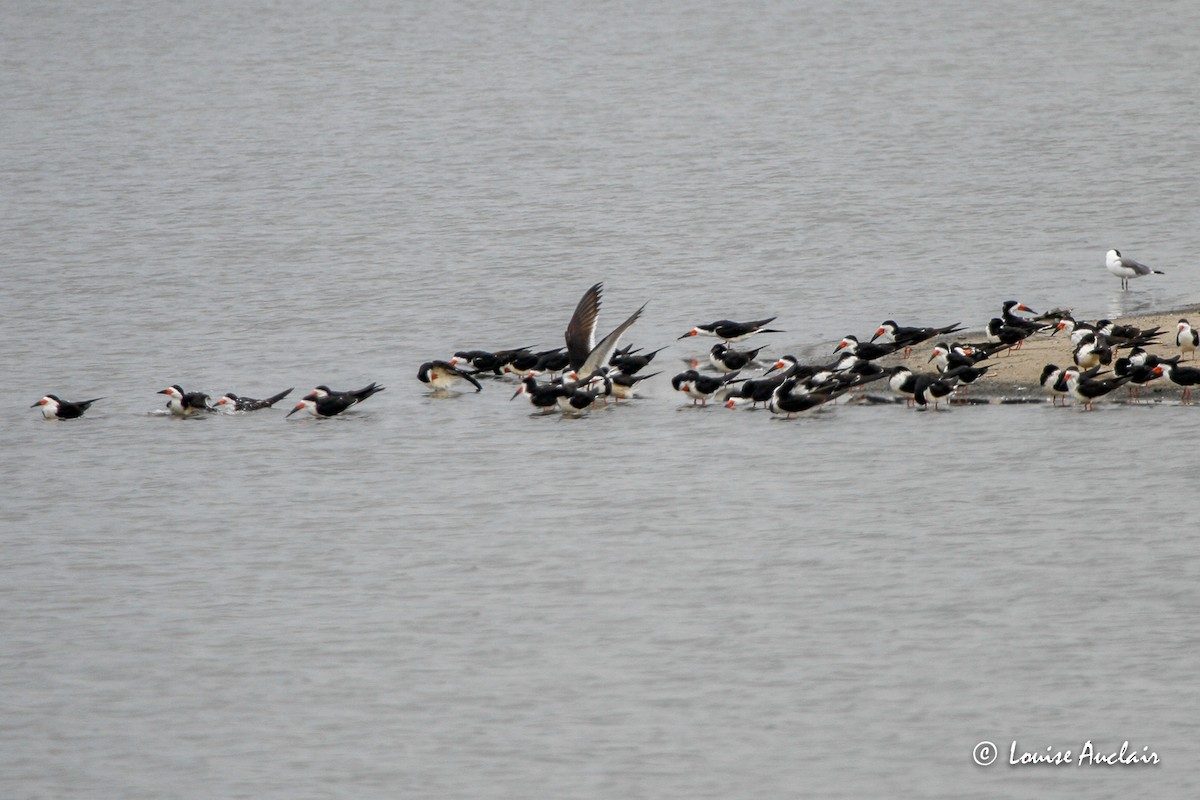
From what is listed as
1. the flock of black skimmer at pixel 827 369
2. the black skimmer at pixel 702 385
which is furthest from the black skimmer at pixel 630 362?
the black skimmer at pixel 702 385

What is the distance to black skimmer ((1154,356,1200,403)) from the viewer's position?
19141mm

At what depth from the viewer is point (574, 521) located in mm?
17500

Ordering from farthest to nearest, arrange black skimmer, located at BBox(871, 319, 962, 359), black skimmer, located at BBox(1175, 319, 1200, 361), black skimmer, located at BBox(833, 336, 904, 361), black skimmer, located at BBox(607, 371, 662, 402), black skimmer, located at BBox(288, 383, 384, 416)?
black skimmer, located at BBox(871, 319, 962, 359) < black skimmer, located at BBox(288, 383, 384, 416) < black skimmer, located at BBox(607, 371, 662, 402) < black skimmer, located at BBox(833, 336, 904, 361) < black skimmer, located at BBox(1175, 319, 1200, 361)

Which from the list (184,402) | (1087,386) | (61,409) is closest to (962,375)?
(1087,386)

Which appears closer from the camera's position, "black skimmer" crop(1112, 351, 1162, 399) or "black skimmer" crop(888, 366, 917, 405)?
"black skimmer" crop(1112, 351, 1162, 399)

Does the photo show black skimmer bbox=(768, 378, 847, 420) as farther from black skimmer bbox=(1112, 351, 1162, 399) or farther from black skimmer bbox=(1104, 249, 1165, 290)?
black skimmer bbox=(1104, 249, 1165, 290)

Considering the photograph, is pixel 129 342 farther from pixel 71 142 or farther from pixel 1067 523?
pixel 71 142

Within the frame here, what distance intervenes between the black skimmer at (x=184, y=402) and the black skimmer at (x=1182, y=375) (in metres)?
11.0

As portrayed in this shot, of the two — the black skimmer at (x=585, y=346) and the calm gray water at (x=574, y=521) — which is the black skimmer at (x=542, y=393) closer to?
the calm gray water at (x=574, y=521)

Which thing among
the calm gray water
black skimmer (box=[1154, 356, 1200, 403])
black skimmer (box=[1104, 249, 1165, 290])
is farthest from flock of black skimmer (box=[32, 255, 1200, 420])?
black skimmer (box=[1104, 249, 1165, 290])

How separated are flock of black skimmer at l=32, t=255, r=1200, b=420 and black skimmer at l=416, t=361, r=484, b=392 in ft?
0.04

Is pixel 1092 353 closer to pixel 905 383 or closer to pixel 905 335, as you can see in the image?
pixel 905 383

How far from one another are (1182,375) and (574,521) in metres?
6.72

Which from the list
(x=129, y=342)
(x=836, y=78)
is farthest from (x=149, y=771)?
(x=836, y=78)
